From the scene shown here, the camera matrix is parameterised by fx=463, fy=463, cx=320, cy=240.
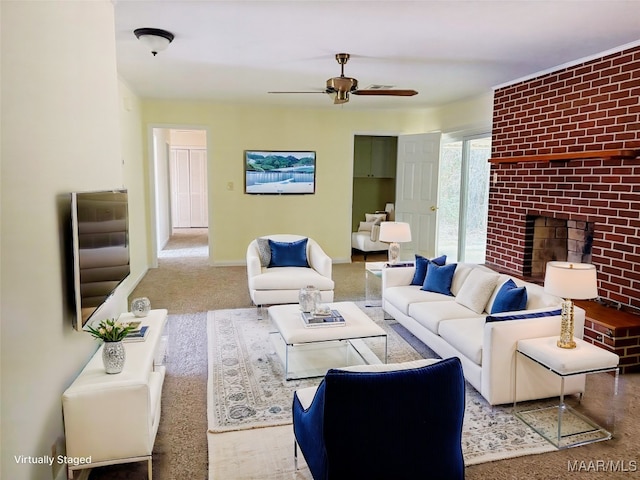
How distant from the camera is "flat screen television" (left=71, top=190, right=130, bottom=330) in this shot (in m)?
2.24

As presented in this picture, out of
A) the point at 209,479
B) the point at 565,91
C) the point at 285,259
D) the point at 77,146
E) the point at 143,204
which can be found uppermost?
the point at 565,91

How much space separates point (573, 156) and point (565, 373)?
2373 mm

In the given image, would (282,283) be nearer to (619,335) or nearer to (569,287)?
(569,287)

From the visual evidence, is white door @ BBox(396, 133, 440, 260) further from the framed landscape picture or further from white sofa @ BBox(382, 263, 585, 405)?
white sofa @ BBox(382, 263, 585, 405)

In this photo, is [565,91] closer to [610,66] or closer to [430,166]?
[610,66]

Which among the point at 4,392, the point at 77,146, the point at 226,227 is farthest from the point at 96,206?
the point at 226,227

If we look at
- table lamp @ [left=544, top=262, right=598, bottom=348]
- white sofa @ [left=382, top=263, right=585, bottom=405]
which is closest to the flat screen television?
white sofa @ [left=382, top=263, right=585, bottom=405]

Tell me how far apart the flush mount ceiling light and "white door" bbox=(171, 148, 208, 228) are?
8.34m

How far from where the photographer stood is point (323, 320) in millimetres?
3537

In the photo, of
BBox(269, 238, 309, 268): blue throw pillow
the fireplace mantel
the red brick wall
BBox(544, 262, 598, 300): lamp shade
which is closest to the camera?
BBox(544, 262, 598, 300): lamp shade

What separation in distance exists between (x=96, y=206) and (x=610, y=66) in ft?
13.9

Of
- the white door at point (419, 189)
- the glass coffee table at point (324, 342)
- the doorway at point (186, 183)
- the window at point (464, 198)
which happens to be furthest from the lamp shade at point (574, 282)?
the doorway at point (186, 183)

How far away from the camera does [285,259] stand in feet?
17.5

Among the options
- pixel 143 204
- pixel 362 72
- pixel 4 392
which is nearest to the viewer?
pixel 4 392
